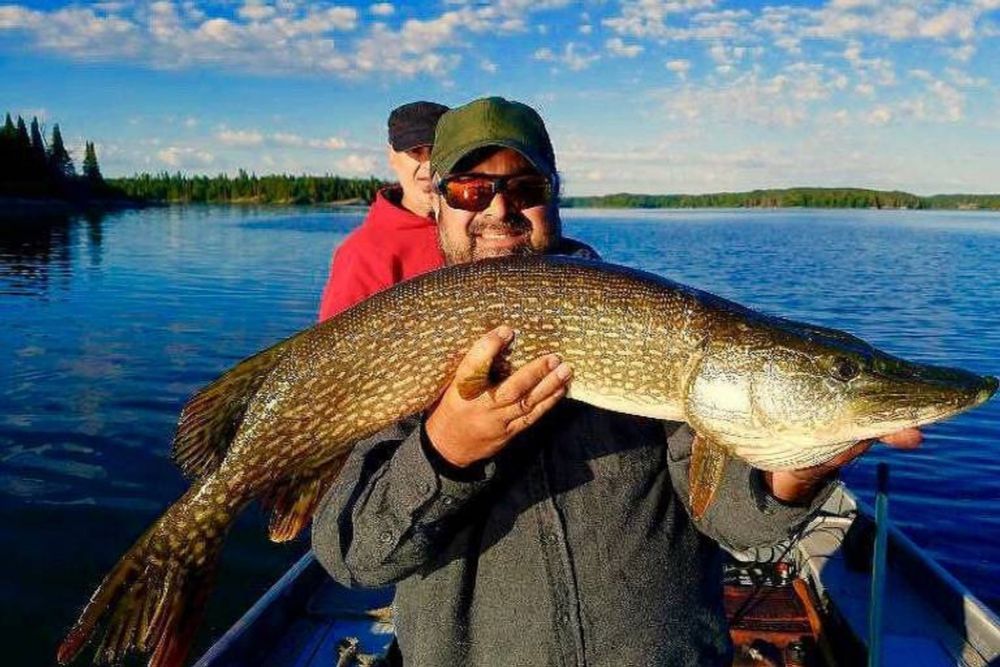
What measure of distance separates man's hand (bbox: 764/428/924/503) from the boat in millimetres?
1620

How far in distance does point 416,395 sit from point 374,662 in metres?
2.03

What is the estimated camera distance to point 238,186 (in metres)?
113

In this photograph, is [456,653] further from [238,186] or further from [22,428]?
[238,186]

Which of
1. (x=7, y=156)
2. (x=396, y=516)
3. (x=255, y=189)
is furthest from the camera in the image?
(x=255, y=189)

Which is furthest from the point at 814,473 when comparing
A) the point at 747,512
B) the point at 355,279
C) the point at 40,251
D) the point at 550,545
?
the point at 40,251

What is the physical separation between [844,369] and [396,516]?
1.18m

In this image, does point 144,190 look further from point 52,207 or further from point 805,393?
point 805,393

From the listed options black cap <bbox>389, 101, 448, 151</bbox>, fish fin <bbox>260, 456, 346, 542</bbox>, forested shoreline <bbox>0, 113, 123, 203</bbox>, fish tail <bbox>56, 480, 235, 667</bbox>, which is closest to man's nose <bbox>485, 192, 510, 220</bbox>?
fish fin <bbox>260, 456, 346, 542</bbox>

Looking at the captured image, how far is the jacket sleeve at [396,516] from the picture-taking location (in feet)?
5.91

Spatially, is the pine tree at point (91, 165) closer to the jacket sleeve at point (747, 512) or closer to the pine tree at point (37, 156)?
the pine tree at point (37, 156)

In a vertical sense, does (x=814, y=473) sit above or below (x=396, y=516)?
above

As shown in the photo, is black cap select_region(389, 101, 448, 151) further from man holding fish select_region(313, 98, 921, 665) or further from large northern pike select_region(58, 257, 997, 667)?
man holding fish select_region(313, 98, 921, 665)

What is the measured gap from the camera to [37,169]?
6906 cm

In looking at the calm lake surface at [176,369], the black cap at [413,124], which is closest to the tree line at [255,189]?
the calm lake surface at [176,369]
